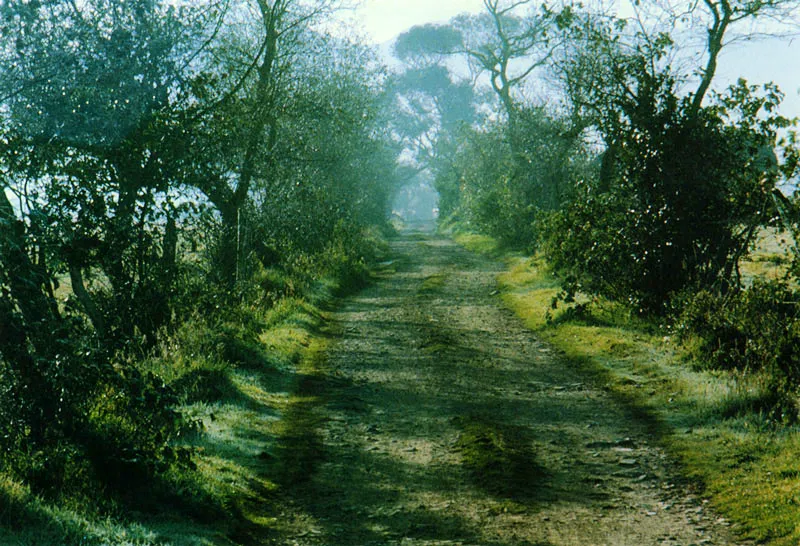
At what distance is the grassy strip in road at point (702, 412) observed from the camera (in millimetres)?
7664

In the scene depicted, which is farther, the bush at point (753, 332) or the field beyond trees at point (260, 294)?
the bush at point (753, 332)

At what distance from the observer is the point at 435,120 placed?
92.1 meters

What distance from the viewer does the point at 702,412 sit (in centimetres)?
1052

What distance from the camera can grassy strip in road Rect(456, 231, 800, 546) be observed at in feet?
25.1

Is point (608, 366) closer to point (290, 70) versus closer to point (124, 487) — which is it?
point (124, 487)

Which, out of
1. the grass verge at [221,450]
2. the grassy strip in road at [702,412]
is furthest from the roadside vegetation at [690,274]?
the grass verge at [221,450]

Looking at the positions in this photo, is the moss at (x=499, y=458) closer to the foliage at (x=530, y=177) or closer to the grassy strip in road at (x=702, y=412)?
the grassy strip in road at (x=702, y=412)

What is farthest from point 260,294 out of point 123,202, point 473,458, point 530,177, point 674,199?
point 530,177

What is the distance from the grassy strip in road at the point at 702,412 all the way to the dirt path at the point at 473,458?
0.35 metres

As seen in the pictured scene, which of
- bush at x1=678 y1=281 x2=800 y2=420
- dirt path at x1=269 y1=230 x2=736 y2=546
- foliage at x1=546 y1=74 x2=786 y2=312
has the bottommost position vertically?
dirt path at x1=269 y1=230 x2=736 y2=546

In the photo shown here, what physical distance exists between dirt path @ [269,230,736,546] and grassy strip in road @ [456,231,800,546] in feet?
1.15

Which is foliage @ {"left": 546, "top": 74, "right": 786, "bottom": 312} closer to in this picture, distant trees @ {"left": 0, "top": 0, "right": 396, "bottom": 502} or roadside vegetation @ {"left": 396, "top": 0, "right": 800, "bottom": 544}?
roadside vegetation @ {"left": 396, "top": 0, "right": 800, "bottom": 544}

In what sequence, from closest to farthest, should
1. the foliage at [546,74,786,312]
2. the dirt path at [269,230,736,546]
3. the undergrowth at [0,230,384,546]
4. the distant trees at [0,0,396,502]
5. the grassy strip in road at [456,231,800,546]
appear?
the undergrowth at [0,230,384,546] < the distant trees at [0,0,396,502] < the dirt path at [269,230,736,546] < the grassy strip in road at [456,231,800,546] < the foliage at [546,74,786,312]

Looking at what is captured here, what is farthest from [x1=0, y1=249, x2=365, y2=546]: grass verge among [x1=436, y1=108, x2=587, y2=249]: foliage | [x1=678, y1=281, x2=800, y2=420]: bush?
[x1=436, y1=108, x2=587, y2=249]: foliage
